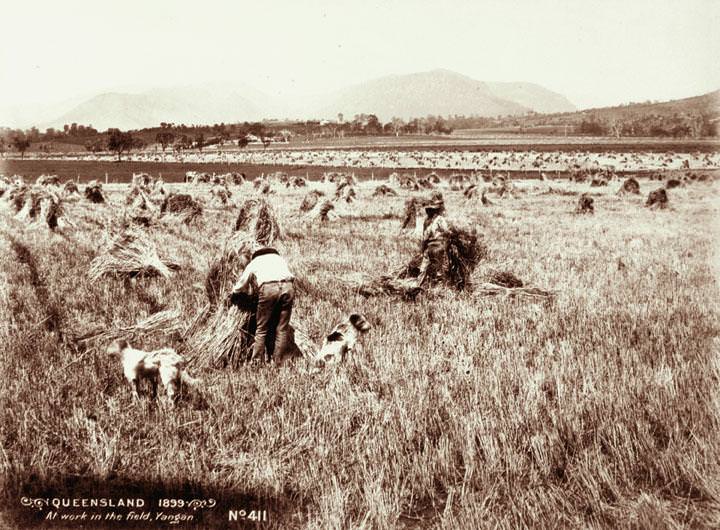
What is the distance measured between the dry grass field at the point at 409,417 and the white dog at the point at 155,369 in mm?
210

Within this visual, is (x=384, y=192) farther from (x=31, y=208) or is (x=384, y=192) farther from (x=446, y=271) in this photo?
(x=446, y=271)

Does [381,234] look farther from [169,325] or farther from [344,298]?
[169,325]

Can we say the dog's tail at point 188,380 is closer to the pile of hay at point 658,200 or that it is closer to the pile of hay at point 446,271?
the pile of hay at point 446,271

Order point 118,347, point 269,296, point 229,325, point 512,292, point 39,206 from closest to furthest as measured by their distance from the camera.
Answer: point 118,347, point 269,296, point 229,325, point 512,292, point 39,206

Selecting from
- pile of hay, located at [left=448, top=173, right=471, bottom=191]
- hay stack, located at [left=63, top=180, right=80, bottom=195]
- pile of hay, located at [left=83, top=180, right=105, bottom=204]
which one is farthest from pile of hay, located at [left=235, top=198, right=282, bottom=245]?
pile of hay, located at [left=448, top=173, right=471, bottom=191]

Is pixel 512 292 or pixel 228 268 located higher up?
pixel 228 268

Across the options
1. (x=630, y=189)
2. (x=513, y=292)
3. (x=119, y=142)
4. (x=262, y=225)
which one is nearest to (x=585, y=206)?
(x=630, y=189)

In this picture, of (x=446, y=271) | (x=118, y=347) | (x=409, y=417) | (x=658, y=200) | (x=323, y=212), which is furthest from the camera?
(x=658, y=200)

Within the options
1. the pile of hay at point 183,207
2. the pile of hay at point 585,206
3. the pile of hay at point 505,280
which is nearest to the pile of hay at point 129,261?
the pile of hay at point 505,280

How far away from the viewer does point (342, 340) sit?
677 centimetres

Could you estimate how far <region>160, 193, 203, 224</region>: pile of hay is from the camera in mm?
21275

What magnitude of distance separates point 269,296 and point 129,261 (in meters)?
6.61

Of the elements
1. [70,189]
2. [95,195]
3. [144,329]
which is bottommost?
[144,329]

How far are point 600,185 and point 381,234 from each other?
1054 inches
